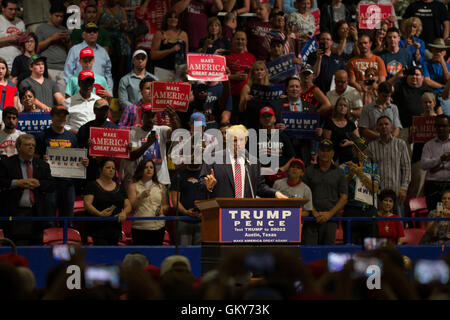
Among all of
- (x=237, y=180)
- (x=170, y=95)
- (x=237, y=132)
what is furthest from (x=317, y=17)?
(x=237, y=132)

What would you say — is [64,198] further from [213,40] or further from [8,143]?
[213,40]

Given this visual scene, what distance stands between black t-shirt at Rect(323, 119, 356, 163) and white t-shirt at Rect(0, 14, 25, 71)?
16.7ft

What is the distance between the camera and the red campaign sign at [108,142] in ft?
33.0

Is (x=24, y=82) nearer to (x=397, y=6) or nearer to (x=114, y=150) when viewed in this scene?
(x=114, y=150)

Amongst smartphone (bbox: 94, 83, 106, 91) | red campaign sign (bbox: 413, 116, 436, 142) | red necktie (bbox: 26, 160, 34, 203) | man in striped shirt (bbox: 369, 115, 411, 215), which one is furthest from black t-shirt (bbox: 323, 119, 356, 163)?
red necktie (bbox: 26, 160, 34, 203)

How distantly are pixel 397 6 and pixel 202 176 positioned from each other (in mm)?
9798

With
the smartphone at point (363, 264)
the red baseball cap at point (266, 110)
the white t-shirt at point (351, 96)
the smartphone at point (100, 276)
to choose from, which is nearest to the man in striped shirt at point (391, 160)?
the white t-shirt at point (351, 96)

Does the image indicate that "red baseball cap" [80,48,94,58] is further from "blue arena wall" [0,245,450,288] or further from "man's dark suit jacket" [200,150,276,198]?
"man's dark suit jacket" [200,150,276,198]

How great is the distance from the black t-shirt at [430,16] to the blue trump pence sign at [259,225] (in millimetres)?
9450

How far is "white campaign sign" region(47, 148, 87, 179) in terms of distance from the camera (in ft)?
32.1

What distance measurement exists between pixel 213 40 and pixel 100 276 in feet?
31.4

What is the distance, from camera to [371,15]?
1469 cm

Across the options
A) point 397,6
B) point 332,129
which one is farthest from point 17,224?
point 397,6

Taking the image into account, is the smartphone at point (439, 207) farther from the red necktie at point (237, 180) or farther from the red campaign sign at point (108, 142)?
the red campaign sign at point (108, 142)
